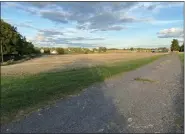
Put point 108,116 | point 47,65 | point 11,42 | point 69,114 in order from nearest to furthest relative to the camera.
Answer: point 108,116, point 69,114, point 47,65, point 11,42

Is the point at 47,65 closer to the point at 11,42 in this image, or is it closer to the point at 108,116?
the point at 11,42

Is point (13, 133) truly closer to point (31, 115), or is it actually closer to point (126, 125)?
point (31, 115)

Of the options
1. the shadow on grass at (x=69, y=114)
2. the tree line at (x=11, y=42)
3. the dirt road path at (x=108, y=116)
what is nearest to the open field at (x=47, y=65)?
the tree line at (x=11, y=42)

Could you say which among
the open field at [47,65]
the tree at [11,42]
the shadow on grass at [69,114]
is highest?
the tree at [11,42]

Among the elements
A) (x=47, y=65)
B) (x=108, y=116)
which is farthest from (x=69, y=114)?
(x=47, y=65)

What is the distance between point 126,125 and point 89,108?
87.3 inches

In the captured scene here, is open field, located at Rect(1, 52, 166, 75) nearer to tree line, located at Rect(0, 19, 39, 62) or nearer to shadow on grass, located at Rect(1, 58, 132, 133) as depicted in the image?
tree line, located at Rect(0, 19, 39, 62)

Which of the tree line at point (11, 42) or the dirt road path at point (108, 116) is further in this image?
the tree line at point (11, 42)

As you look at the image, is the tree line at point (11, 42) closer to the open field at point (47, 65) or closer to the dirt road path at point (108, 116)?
the open field at point (47, 65)

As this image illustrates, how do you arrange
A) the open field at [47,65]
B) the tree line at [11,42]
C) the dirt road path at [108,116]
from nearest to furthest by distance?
the dirt road path at [108,116] → the open field at [47,65] → the tree line at [11,42]

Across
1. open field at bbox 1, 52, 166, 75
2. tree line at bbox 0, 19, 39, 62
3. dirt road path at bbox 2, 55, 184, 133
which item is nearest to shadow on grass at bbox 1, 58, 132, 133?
dirt road path at bbox 2, 55, 184, 133

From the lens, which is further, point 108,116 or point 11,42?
point 11,42

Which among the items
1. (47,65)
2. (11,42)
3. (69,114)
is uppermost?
(11,42)

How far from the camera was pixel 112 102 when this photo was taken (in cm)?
1034
